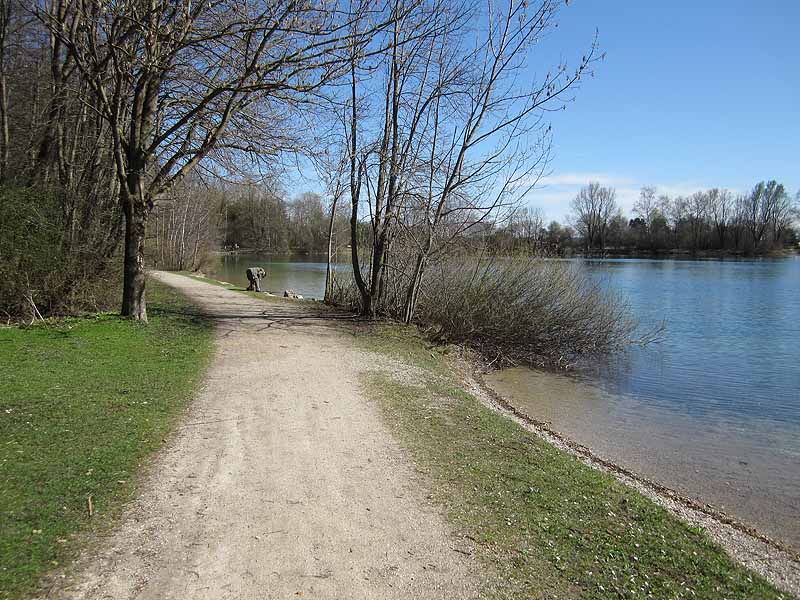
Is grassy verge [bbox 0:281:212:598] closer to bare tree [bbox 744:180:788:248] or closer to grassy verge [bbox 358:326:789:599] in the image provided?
grassy verge [bbox 358:326:789:599]

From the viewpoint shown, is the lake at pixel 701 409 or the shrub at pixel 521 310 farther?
the shrub at pixel 521 310

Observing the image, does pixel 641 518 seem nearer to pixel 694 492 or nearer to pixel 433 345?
pixel 694 492

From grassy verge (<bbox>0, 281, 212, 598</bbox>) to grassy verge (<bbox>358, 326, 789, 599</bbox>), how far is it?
2.86m

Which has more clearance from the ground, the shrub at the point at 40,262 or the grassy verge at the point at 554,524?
the shrub at the point at 40,262

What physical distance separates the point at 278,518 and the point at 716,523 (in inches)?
170

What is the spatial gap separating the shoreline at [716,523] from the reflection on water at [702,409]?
496 millimetres

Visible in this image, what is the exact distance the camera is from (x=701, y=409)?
11.1 meters

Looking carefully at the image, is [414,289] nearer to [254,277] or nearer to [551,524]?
[551,524]

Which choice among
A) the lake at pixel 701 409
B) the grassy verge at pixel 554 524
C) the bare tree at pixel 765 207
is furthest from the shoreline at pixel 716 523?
the bare tree at pixel 765 207

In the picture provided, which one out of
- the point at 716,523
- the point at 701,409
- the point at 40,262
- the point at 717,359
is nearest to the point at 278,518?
the point at 716,523

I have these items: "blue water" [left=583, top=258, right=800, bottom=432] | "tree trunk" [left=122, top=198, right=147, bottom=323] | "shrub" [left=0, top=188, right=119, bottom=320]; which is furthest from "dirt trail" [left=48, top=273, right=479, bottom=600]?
"blue water" [left=583, top=258, right=800, bottom=432]

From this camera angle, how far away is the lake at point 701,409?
7410 mm

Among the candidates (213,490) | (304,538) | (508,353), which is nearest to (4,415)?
(213,490)

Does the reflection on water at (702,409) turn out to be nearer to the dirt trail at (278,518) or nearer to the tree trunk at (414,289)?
the tree trunk at (414,289)
